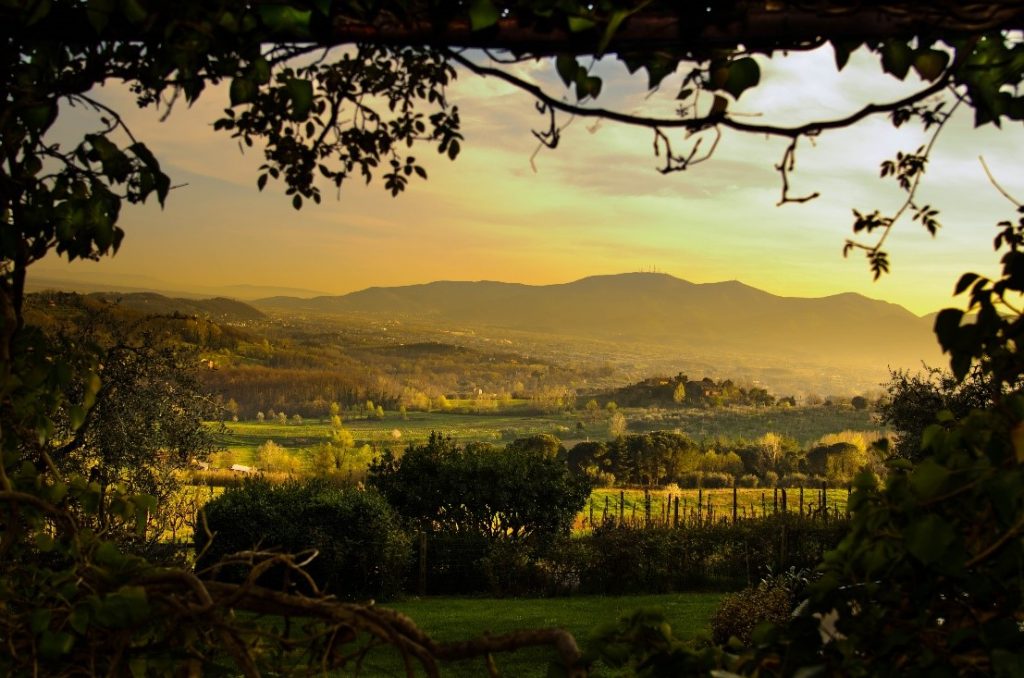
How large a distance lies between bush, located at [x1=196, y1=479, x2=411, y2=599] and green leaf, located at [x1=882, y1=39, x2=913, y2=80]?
54.6 ft

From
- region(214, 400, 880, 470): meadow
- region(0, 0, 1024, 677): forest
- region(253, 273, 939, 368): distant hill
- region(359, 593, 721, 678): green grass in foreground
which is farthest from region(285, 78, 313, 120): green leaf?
region(253, 273, 939, 368): distant hill

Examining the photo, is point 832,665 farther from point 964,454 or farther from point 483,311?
point 483,311

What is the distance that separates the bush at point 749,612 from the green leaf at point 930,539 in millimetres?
9309

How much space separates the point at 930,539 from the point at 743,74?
1.04 meters

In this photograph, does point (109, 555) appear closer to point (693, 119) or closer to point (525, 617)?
point (693, 119)

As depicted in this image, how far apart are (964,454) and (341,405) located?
71444 millimetres

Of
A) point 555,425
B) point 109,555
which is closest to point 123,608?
point 109,555

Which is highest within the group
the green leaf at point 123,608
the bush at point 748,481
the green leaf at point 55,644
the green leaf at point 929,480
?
the green leaf at point 929,480

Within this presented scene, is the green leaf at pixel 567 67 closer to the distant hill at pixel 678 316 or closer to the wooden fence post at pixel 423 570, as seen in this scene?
the wooden fence post at pixel 423 570

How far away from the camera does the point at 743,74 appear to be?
6.40ft

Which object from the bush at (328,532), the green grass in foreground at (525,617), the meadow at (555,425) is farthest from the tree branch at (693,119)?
the meadow at (555,425)

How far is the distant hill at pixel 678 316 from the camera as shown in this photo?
157375 millimetres

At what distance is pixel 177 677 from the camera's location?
195cm

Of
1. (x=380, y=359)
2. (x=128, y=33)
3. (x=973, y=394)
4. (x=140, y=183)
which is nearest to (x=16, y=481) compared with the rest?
(x=140, y=183)
